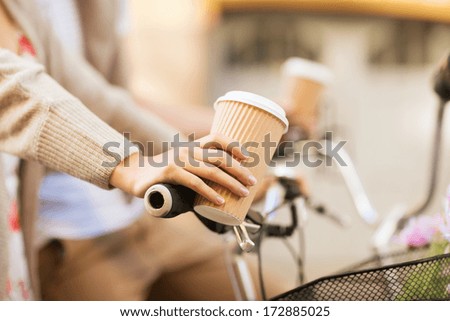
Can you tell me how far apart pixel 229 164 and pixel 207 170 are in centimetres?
2

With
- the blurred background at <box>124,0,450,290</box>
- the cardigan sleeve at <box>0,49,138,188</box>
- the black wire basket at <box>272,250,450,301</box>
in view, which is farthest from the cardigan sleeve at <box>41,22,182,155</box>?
the blurred background at <box>124,0,450,290</box>

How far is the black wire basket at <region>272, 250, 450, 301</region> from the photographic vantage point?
1.75 ft

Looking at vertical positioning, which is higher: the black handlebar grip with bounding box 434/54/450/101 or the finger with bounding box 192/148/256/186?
the black handlebar grip with bounding box 434/54/450/101

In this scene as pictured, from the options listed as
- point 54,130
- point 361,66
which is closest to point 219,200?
point 54,130

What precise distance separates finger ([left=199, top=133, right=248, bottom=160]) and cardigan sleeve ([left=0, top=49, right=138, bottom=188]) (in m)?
0.09

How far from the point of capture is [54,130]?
54 centimetres

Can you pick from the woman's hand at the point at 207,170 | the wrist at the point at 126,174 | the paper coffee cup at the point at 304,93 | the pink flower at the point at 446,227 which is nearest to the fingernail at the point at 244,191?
the woman's hand at the point at 207,170

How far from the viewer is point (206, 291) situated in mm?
1028

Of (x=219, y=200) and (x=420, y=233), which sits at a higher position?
(x=219, y=200)

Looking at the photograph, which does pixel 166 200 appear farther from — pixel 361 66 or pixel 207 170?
pixel 361 66

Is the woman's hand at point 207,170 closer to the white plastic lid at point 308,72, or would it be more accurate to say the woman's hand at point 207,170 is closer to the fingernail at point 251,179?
the fingernail at point 251,179

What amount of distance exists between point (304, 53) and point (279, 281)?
2.20 meters

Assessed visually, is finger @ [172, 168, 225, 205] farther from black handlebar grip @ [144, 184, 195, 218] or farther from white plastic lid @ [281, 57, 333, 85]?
white plastic lid @ [281, 57, 333, 85]
